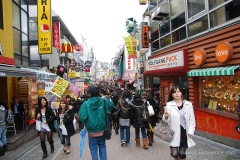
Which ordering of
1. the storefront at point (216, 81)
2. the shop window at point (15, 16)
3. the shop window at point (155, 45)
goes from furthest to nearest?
1. the shop window at point (155, 45)
2. the shop window at point (15, 16)
3. the storefront at point (216, 81)

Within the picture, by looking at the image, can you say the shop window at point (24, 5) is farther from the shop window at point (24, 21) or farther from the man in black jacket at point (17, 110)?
the man in black jacket at point (17, 110)

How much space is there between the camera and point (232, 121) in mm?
7449

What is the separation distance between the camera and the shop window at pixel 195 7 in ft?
31.3

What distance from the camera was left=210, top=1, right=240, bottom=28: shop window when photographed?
7391mm

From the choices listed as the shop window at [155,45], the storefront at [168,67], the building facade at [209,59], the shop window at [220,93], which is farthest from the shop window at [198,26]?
the shop window at [155,45]

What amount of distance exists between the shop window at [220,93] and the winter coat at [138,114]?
3073mm

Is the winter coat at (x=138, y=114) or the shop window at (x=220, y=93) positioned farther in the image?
the shop window at (x=220, y=93)

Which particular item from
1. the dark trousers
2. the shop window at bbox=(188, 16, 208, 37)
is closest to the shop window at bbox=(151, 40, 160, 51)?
the shop window at bbox=(188, 16, 208, 37)

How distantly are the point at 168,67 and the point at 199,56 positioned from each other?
103 inches

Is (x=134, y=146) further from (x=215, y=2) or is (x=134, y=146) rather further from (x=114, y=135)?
(x=215, y=2)

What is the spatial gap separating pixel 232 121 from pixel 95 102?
4930mm

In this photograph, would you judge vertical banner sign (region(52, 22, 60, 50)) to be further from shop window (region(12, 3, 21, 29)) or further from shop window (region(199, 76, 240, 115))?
shop window (region(199, 76, 240, 115))

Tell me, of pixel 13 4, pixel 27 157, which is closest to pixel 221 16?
pixel 27 157

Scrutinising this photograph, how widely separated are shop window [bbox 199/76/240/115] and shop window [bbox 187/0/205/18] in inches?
114
